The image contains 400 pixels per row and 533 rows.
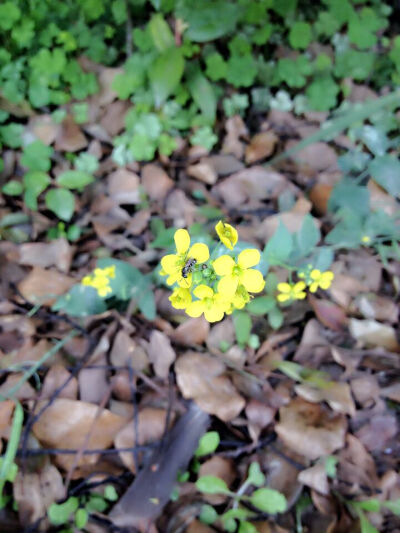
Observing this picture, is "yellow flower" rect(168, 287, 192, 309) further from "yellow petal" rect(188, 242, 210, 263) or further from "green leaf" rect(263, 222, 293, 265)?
"green leaf" rect(263, 222, 293, 265)

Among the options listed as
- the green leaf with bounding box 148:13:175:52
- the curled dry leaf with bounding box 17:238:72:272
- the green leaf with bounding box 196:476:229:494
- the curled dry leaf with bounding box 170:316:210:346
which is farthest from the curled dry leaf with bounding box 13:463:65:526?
the green leaf with bounding box 148:13:175:52

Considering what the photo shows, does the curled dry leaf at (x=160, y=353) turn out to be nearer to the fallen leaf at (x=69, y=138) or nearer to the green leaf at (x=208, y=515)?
the green leaf at (x=208, y=515)

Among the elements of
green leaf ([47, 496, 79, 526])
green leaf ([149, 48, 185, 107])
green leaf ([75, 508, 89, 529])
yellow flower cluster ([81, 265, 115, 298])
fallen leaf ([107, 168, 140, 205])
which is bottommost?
green leaf ([75, 508, 89, 529])

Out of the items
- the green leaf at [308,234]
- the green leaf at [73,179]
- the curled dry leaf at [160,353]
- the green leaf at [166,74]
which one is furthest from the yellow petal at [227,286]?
the green leaf at [166,74]

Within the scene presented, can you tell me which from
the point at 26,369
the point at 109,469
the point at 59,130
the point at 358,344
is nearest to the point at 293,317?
the point at 358,344

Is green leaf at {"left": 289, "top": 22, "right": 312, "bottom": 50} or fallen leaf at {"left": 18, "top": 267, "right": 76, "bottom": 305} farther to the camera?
green leaf at {"left": 289, "top": 22, "right": 312, "bottom": 50}

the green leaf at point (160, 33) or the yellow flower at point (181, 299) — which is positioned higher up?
the green leaf at point (160, 33)

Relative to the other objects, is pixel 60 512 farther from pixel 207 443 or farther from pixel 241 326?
pixel 241 326
